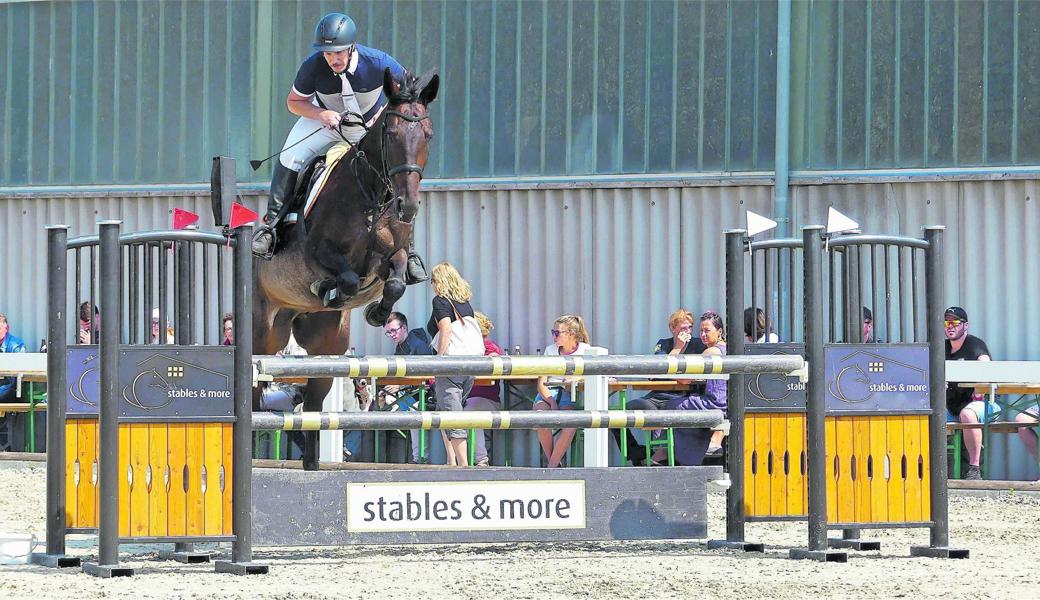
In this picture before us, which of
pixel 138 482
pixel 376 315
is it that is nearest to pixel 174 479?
pixel 138 482

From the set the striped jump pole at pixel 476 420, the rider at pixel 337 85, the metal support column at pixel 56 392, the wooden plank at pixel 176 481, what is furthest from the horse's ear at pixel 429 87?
the wooden plank at pixel 176 481

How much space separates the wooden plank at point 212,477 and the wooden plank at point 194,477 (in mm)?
15

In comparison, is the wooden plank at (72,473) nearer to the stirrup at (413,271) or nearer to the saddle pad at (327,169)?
the stirrup at (413,271)

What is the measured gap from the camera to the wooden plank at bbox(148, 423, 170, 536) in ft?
20.2

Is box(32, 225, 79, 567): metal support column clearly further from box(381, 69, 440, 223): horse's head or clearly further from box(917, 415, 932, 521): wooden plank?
box(917, 415, 932, 521): wooden plank

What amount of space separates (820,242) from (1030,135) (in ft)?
19.3

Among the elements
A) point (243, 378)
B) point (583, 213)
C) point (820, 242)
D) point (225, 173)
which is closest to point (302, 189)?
point (225, 173)

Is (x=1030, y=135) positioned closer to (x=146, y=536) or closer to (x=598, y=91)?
(x=598, y=91)

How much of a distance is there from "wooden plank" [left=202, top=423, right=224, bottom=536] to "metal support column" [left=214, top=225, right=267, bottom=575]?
52mm

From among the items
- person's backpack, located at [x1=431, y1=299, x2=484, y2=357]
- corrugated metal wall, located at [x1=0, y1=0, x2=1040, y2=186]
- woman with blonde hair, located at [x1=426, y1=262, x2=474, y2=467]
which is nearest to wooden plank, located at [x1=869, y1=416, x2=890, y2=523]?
woman with blonde hair, located at [x1=426, y1=262, x2=474, y2=467]

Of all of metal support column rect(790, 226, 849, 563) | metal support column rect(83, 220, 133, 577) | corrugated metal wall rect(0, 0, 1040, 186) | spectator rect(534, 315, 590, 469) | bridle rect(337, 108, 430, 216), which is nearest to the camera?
metal support column rect(83, 220, 133, 577)

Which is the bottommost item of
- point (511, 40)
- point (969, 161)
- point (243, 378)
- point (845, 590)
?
point (845, 590)

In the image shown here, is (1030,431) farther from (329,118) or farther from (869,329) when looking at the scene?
(329,118)

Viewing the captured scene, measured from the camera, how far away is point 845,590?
223 inches
